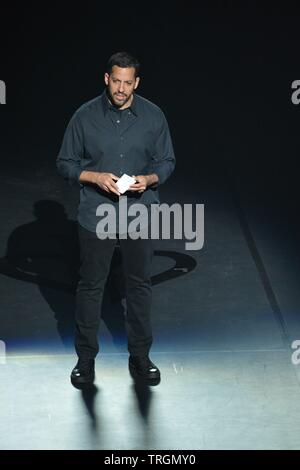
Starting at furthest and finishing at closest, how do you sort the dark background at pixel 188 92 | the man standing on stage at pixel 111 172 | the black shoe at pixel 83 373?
1. the dark background at pixel 188 92
2. the black shoe at pixel 83 373
3. the man standing on stage at pixel 111 172

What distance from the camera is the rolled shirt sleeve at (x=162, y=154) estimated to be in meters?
6.62

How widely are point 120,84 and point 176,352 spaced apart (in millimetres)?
1668

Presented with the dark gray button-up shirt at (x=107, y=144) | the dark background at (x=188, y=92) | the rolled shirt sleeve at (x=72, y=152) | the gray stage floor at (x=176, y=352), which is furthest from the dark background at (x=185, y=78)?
the rolled shirt sleeve at (x=72, y=152)

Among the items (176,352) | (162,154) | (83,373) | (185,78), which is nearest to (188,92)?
(185,78)

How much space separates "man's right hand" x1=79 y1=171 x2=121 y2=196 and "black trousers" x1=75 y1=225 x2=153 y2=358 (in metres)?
0.29

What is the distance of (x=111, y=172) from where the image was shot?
6.55m

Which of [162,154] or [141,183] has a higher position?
[162,154]

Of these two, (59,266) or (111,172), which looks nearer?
(111,172)

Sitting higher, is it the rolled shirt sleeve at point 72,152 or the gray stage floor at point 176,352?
the rolled shirt sleeve at point 72,152

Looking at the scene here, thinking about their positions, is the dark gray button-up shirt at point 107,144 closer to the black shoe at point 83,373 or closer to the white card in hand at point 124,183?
the white card in hand at point 124,183

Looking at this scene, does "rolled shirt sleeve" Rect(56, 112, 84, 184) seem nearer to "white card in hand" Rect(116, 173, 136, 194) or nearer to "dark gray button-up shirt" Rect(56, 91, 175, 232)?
"dark gray button-up shirt" Rect(56, 91, 175, 232)

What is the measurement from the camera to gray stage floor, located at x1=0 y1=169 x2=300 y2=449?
623 centimetres

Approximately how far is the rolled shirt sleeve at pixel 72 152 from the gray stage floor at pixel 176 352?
1139mm

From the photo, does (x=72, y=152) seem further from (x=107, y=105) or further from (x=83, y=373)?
(x=83, y=373)
